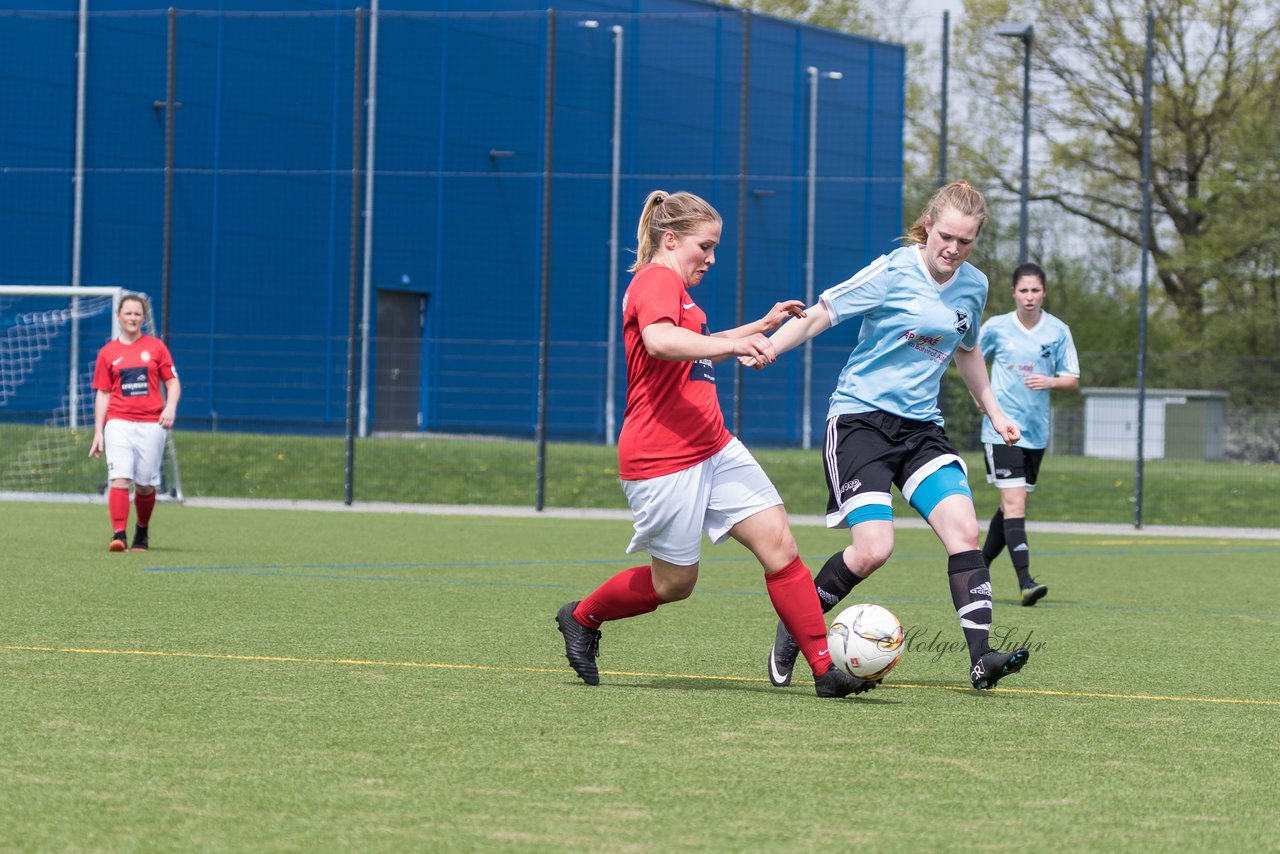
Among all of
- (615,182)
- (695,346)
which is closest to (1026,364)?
(695,346)

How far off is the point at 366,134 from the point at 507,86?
2238 mm

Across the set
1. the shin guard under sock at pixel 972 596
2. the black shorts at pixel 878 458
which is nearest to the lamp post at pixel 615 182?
the black shorts at pixel 878 458

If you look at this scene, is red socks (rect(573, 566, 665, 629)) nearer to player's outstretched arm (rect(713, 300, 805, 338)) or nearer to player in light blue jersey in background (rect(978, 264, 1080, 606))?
player's outstretched arm (rect(713, 300, 805, 338))

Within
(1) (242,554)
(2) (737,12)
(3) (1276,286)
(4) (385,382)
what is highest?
(2) (737,12)

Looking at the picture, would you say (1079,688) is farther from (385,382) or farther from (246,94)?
(246,94)

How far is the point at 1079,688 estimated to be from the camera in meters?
6.21

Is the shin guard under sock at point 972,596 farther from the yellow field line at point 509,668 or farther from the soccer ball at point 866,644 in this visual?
the soccer ball at point 866,644

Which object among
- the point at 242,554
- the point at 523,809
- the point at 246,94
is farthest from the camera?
the point at 246,94

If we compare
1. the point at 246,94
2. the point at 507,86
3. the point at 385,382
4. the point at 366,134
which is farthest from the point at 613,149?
the point at 385,382

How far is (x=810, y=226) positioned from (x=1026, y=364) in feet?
41.7

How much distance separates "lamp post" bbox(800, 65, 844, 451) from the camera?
1998 centimetres

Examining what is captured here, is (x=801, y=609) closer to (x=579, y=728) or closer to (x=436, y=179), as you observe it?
(x=579, y=728)

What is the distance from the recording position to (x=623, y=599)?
5.93 metres

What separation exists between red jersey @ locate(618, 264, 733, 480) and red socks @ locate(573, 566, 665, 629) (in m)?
0.42
